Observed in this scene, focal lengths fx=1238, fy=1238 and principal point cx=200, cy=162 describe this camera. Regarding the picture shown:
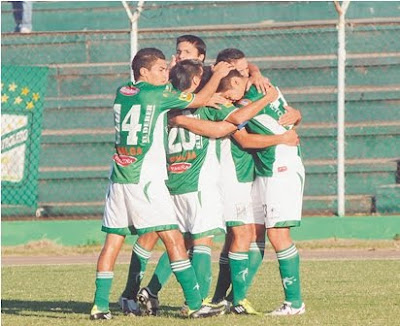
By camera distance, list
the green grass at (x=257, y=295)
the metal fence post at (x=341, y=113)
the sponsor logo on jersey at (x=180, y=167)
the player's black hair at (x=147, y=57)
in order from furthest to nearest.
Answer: the metal fence post at (x=341, y=113) → the sponsor logo on jersey at (x=180, y=167) → the player's black hair at (x=147, y=57) → the green grass at (x=257, y=295)

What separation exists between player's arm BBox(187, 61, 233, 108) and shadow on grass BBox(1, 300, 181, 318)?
164 cm

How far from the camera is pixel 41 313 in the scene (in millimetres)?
9727

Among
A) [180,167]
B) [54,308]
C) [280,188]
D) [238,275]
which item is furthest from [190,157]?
[54,308]

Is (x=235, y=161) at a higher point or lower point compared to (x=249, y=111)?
lower

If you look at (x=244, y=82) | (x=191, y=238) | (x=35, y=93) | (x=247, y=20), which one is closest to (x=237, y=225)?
(x=191, y=238)

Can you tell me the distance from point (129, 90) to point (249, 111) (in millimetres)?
932

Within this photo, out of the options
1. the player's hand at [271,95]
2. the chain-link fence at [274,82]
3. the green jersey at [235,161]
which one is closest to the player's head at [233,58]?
the player's hand at [271,95]

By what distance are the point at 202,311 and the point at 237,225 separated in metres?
0.80

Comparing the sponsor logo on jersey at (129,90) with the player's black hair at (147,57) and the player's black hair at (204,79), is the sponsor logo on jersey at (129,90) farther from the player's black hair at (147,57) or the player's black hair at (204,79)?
the player's black hair at (204,79)

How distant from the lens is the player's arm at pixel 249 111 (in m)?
9.36

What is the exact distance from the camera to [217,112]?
9461 millimetres

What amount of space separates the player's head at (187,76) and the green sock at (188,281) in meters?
1.38

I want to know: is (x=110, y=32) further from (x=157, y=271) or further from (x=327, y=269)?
(x=157, y=271)

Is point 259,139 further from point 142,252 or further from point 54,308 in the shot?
point 54,308
